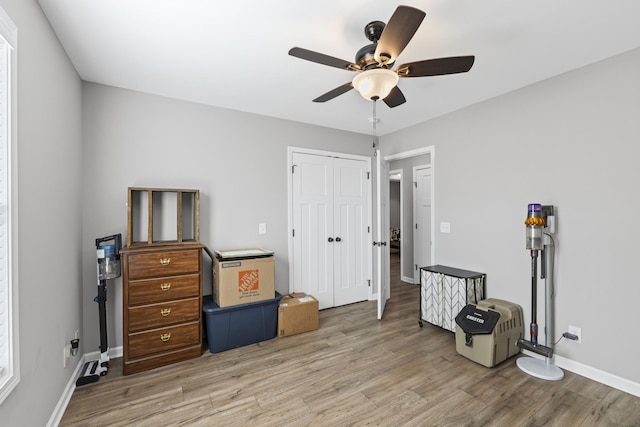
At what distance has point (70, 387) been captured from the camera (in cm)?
213

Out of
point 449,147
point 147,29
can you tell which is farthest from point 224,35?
point 449,147

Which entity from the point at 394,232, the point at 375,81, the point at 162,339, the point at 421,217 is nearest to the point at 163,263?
the point at 162,339

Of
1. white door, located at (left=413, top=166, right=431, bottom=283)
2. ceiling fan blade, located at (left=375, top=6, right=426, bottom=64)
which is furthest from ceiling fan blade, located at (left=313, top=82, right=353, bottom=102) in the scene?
white door, located at (left=413, top=166, right=431, bottom=283)

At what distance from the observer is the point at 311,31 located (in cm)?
192

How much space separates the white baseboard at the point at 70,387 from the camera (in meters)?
1.82

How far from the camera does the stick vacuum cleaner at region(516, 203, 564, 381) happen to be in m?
2.44

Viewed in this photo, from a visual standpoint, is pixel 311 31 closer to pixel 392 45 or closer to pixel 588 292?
pixel 392 45

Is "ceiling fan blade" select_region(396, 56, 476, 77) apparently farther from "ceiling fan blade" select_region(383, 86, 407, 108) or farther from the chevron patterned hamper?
the chevron patterned hamper

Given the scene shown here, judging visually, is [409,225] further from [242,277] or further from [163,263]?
[163,263]

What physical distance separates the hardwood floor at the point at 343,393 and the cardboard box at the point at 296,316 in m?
0.24

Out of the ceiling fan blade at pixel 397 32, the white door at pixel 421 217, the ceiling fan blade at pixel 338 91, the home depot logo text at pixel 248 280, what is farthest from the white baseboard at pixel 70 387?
the white door at pixel 421 217

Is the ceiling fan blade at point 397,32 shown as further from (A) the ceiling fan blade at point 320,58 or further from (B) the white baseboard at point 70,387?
(B) the white baseboard at point 70,387

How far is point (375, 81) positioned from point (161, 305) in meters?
2.49

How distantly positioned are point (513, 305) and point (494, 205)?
101 cm
